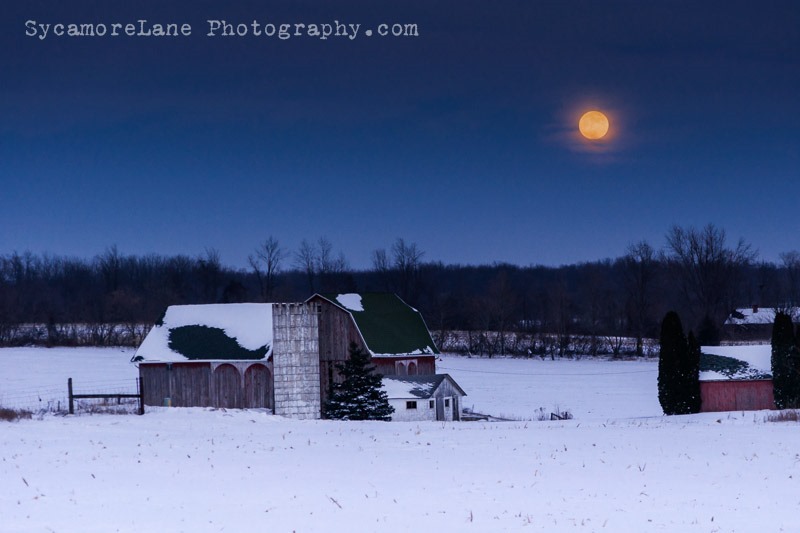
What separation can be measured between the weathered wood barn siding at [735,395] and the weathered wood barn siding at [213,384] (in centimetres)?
2297

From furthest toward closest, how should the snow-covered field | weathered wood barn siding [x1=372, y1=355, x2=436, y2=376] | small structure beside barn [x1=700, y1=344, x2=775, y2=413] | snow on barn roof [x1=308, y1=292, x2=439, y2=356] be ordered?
snow on barn roof [x1=308, y1=292, x2=439, y2=356] < weathered wood barn siding [x1=372, y1=355, x2=436, y2=376] < small structure beside barn [x1=700, y1=344, x2=775, y2=413] < the snow-covered field

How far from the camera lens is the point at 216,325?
4953 cm

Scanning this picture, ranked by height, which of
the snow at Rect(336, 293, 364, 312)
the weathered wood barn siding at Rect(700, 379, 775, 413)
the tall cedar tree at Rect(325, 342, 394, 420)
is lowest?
the weathered wood barn siding at Rect(700, 379, 775, 413)

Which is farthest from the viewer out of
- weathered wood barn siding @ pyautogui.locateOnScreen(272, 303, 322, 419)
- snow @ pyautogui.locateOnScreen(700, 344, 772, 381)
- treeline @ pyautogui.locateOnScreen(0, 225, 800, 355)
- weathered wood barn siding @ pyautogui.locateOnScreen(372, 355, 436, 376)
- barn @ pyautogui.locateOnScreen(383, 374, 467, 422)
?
treeline @ pyautogui.locateOnScreen(0, 225, 800, 355)

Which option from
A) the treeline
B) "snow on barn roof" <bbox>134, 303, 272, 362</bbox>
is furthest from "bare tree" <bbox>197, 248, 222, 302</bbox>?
"snow on barn roof" <bbox>134, 303, 272, 362</bbox>

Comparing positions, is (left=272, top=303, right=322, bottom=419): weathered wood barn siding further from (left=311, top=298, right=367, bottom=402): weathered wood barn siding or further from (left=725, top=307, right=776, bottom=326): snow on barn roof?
(left=725, top=307, right=776, bottom=326): snow on barn roof

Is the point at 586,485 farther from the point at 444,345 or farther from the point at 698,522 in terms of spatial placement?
the point at 444,345

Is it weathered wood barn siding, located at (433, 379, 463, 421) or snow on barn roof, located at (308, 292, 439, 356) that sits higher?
snow on barn roof, located at (308, 292, 439, 356)

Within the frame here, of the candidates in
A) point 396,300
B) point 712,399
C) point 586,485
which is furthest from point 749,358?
point 586,485

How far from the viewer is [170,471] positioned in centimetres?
1964

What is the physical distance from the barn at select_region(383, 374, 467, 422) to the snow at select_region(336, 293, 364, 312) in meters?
6.26

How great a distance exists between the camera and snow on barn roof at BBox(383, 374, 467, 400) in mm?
43562

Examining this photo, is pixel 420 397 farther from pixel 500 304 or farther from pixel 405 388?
pixel 500 304

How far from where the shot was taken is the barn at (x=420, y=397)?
43.4m
